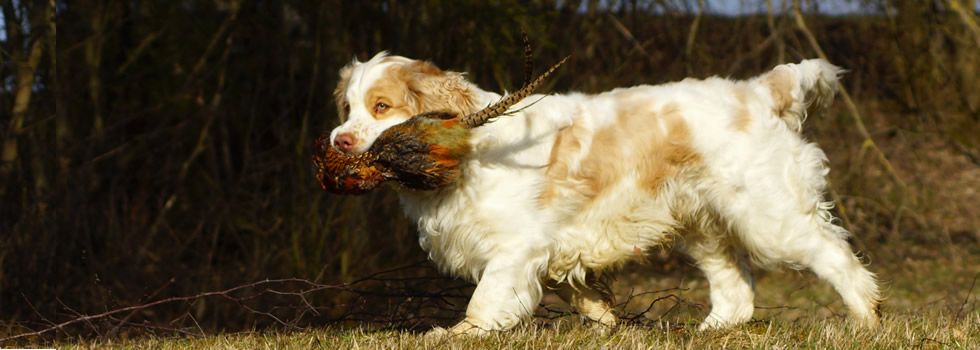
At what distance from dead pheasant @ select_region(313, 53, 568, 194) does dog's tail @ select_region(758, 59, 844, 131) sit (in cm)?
129

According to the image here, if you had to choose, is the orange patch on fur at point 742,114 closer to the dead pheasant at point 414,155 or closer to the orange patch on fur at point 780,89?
the orange patch on fur at point 780,89

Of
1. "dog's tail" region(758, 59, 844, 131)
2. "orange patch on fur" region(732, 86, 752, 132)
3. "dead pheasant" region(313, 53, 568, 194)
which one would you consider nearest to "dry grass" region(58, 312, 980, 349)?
"dead pheasant" region(313, 53, 568, 194)

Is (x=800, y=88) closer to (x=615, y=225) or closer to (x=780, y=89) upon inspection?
(x=780, y=89)

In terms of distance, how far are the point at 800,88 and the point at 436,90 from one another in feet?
5.78

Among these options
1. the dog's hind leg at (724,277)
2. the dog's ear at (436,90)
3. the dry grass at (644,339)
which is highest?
the dog's ear at (436,90)

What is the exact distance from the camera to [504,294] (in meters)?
4.11

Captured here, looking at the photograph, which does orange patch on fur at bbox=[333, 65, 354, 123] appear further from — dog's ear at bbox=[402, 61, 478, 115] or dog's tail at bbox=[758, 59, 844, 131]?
dog's tail at bbox=[758, 59, 844, 131]

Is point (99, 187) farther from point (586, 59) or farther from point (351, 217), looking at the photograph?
point (586, 59)

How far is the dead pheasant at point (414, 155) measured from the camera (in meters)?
3.88

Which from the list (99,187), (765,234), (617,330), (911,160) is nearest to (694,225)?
(765,234)

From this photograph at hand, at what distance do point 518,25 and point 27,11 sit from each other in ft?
11.5

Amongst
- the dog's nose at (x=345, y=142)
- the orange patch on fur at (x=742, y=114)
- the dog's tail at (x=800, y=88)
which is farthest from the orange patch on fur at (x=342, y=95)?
the dog's tail at (x=800, y=88)

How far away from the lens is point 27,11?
5496 millimetres

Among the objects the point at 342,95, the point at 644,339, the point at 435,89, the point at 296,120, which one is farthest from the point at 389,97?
the point at 296,120
